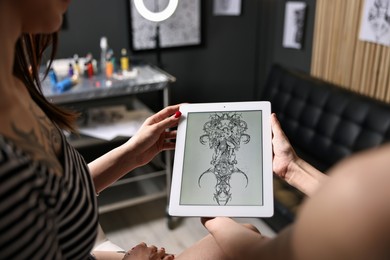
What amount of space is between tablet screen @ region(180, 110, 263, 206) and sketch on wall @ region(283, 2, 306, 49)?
1.68m

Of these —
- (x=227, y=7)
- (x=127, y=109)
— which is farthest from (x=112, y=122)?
(x=227, y=7)

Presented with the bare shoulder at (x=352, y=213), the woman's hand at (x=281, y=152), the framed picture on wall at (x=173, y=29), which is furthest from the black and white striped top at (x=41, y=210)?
the framed picture on wall at (x=173, y=29)

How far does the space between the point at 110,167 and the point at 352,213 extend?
808 mm

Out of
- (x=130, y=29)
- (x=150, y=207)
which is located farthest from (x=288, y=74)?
(x=150, y=207)

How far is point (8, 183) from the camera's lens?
60 cm

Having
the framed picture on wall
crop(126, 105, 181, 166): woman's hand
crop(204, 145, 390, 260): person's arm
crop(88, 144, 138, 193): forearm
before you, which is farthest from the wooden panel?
crop(204, 145, 390, 260): person's arm

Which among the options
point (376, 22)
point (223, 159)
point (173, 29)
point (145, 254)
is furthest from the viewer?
point (173, 29)

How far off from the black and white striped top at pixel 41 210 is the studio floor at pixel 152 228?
4.90ft

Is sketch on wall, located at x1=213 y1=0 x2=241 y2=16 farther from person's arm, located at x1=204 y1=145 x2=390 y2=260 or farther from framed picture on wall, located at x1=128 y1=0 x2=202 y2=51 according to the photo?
person's arm, located at x1=204 y1=145 x2=390 y2=260

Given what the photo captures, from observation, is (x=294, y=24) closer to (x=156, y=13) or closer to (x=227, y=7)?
(x=227, y=7)

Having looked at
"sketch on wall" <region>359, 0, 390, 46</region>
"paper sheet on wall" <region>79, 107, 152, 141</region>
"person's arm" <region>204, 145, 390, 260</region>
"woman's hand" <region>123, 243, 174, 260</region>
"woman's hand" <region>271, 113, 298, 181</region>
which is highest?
"sketch on wall" <region>359, 0, 390, 46</region>

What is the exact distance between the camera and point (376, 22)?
212 cm

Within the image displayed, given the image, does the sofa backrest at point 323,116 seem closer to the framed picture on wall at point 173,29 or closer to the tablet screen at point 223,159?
the framed picture on wall at point 173,29

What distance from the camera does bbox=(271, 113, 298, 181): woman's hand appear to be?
1.11 meters
